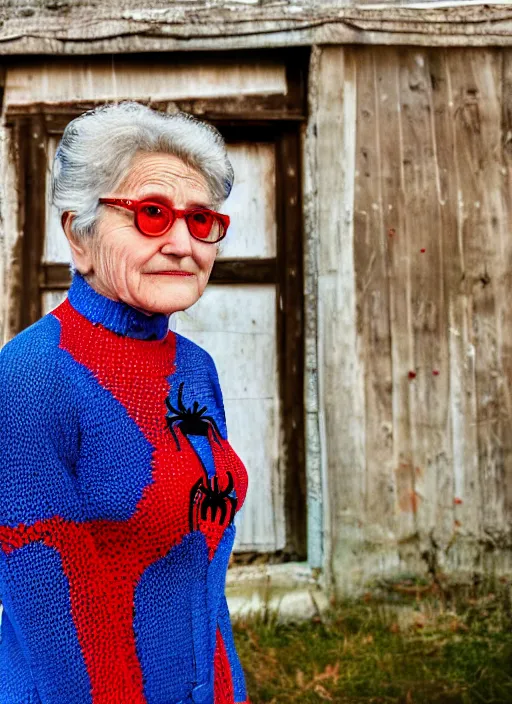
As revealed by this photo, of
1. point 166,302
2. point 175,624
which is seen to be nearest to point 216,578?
point 175,624

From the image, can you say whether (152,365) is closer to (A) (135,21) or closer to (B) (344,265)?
(B) (344,265)

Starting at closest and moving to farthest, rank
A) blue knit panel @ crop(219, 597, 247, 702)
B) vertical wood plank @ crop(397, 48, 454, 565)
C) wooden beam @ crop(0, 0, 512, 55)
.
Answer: blue knit panel @ crop(219, 597, 247, 702) → wooden beam @ crop(0, 0, 512, 55) → vertical wood plank @ crop(397, 48, 454, 565)

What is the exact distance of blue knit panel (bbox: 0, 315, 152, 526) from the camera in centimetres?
107

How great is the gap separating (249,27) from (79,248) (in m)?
2.46

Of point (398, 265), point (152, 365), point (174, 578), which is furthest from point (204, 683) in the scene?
point (398, 265)

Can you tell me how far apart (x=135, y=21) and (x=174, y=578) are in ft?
9.64

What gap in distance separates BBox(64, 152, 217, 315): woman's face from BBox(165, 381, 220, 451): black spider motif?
198 mm

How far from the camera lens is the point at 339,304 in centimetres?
336

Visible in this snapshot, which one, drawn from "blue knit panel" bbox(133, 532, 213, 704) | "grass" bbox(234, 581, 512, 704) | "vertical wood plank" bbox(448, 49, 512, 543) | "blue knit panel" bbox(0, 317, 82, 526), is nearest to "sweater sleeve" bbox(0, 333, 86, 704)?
"blue knit panel" bbox(0, 317, 82, 526)

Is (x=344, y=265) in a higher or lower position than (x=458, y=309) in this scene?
higher

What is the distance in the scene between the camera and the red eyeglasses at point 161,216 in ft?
4.04

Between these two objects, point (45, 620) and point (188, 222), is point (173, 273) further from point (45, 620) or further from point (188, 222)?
point (45, 620)

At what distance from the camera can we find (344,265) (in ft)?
11.0

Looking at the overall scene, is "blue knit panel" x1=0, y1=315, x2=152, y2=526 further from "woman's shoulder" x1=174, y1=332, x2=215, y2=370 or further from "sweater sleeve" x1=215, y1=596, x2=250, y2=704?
"sweater sleeve" x1=215, y1=596, x2=250, y2=704
